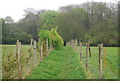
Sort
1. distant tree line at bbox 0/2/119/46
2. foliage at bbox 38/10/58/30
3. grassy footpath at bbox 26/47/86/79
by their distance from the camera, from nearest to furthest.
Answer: grassy footpath at bbox 26/47/86/79
distant tree line at bbox 0/2/119/46
foliage at bbox 38/10/58/30

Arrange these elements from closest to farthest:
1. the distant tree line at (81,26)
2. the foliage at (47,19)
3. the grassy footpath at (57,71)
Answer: the grassy footpath at (57,71), the distant tree line at (81,26), the foliage at (47,19)

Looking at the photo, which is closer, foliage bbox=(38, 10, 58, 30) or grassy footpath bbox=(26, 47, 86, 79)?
grassy footpath bbox=(26, 47, 86, 79)

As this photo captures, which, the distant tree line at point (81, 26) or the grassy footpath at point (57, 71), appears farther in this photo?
the distant tree line at point (81, 26)

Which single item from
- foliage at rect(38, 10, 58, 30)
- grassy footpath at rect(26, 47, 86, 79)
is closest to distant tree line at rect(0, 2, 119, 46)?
foliage at rect(38, 10, 58, 30)

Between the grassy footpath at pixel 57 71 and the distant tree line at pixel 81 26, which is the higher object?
the distant tree line at pixel 81 26

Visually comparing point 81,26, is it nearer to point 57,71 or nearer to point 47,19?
point 47,19

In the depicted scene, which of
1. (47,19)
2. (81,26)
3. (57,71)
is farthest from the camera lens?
(47,19)

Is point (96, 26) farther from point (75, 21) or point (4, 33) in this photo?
point (4, 33)

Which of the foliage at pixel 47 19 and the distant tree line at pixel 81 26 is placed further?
the foliage at pixel 47 19

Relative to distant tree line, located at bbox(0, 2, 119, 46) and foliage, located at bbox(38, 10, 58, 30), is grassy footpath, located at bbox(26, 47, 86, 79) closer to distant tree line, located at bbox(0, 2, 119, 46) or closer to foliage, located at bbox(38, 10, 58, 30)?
distant tree line, located at bbox(0, 2, 119, 46)

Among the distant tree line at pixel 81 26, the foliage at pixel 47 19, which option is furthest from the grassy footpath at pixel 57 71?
the foliage at pixel 47 19

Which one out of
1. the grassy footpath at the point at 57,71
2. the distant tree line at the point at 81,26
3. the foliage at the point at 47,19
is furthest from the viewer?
the foliage at the point at 47,19

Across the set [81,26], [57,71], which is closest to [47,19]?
[81,26]

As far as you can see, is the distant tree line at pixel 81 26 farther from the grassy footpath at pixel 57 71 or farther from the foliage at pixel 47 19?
the grassy footpath at pixel 57 71
